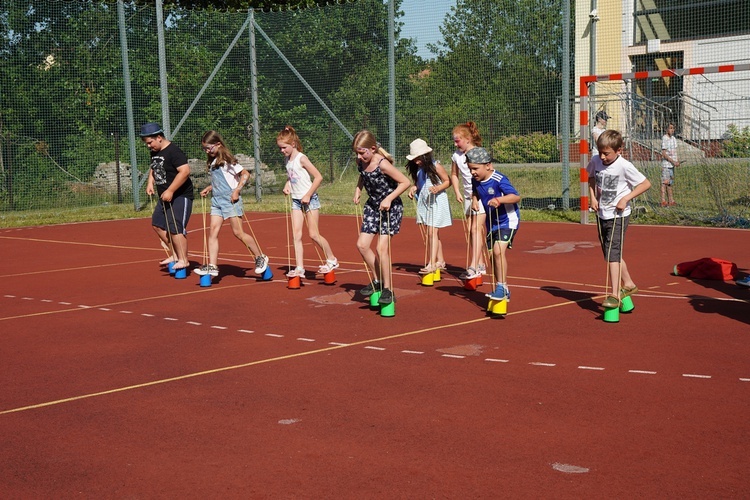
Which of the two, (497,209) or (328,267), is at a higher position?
(497,209)

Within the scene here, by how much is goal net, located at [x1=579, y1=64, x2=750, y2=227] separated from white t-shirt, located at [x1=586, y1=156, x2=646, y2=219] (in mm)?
8625

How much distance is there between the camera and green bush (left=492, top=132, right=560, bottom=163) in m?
21.0

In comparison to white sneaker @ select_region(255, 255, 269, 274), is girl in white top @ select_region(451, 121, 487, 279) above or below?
above

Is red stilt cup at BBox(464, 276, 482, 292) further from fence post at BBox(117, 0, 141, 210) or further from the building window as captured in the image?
the building window

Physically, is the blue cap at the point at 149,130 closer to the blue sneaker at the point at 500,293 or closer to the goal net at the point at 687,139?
the blue sneaker at the point at 500,293

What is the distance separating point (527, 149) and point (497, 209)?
40.9 feet

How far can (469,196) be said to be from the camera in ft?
39.5

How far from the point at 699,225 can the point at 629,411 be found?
1232cm

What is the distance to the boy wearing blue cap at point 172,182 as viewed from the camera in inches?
478

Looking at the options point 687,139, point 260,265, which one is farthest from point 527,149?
point 260,265

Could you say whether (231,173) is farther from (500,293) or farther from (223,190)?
(500,293)

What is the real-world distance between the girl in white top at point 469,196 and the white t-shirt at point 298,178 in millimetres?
1904

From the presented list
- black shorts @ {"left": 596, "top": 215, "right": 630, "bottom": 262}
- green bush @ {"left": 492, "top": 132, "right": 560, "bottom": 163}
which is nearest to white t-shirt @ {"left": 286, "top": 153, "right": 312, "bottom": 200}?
black shorts @ {"left": 596, "top": 215, "right": 630, "bottom": 262}

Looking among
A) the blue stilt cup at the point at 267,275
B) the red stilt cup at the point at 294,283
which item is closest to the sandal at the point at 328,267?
the red stilt cup at the point at 294,283
